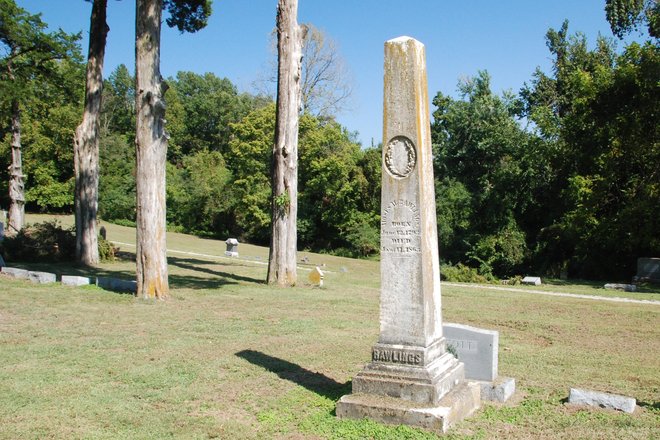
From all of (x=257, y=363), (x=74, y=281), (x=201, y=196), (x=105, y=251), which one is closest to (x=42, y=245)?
(x=105, y=251)

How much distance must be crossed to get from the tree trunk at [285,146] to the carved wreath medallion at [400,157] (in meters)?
Answer: 10.8

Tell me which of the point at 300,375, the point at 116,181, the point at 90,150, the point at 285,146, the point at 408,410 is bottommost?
the point at 300,375

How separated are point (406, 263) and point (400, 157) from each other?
3.50 feet

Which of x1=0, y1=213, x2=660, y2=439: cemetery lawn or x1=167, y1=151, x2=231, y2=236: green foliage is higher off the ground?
x1=167, y1=151, x2=231, y2=236: green foliage

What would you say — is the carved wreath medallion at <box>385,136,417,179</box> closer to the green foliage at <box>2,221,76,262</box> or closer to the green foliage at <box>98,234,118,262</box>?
the green foliage at <box>98,234,118,262</box>

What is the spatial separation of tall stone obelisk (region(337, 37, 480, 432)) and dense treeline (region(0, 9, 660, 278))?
1956 centimetres

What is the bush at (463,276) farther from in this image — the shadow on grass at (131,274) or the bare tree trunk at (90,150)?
the bare tree trunk at (90,150)

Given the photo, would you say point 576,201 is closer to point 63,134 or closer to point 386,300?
point 386,300

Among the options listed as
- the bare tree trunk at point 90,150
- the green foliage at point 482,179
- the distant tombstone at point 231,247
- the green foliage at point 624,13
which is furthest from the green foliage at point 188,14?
the green foliage at point 624,13

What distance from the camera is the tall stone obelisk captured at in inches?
240

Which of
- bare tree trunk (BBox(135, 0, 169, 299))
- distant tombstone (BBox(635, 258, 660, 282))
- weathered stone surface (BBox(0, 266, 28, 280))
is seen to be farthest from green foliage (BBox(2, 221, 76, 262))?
distant tombstone (BBox(635, 258, 660, 282))

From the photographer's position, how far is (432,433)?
5.65m

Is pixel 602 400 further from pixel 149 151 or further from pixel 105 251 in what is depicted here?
pixel 105 251

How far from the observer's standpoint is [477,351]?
23.9 ft
